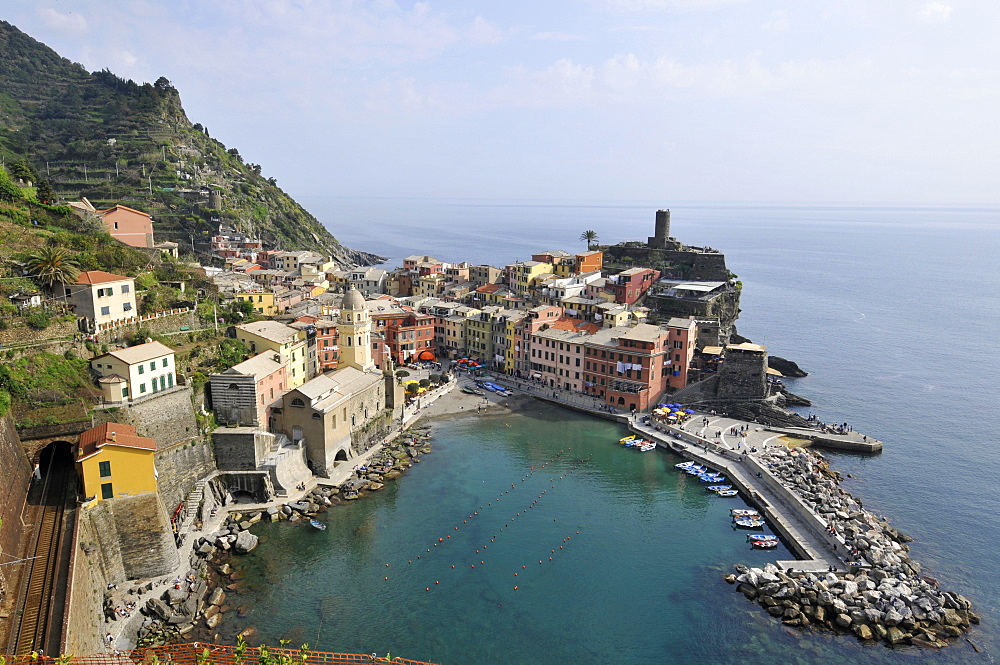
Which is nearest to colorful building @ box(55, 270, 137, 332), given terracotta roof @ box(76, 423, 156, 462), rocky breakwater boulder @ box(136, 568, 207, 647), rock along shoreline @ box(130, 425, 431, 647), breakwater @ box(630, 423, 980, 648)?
terracotta roof @ box(76, 423, 156, 462)

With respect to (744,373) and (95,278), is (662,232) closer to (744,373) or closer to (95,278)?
(744,373)

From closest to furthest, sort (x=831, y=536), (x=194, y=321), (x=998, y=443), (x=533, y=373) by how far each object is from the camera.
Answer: (x=831, y=536)
(x=194, y=321)
(x=998, y=443)
(x=533, y=373)

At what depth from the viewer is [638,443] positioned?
163ft

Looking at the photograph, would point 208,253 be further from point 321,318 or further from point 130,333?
point 130,333

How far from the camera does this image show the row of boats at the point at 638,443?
49.2 meters

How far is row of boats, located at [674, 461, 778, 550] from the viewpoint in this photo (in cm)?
3620

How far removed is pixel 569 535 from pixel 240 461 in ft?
66.6

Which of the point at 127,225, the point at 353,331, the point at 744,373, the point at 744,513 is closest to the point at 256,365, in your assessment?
the point at 353,331

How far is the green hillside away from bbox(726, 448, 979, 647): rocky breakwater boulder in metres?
88.8

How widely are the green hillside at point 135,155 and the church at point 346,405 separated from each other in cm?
5336

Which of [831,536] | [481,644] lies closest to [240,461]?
[481,644]

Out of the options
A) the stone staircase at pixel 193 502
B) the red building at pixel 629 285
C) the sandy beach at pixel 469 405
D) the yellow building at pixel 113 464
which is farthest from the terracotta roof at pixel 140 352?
the red building at pixel 629 285

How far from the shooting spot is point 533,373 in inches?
2518

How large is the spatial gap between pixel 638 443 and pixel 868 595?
20773 mm
